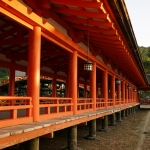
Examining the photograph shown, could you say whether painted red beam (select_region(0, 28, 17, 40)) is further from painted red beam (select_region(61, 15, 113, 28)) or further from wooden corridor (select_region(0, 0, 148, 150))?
painted red beam (select_region(61, 15, 113, 28))

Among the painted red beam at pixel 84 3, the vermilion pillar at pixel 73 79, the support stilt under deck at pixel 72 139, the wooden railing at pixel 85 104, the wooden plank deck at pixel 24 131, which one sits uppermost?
the painted red beam at pixel 84 3

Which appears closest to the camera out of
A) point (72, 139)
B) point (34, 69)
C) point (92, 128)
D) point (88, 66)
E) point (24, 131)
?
point (24, 131)

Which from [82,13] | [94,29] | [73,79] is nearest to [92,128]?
[73,79]

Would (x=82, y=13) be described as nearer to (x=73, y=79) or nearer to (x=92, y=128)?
(x=73, y=79)

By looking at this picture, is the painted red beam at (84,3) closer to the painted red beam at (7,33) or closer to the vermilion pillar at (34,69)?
the vermilion pillar at (34,69)

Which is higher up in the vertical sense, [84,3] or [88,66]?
[84,3]

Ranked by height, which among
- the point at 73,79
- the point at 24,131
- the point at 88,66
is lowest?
the point at 24,131

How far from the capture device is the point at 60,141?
37.8 ft

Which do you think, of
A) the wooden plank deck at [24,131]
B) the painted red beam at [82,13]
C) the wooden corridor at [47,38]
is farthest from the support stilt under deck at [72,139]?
the painted red beam at [82,13]

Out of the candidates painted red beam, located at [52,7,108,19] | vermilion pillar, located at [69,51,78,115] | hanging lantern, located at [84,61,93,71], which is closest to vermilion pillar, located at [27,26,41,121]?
painted red beam, located at [52,7,108,19]

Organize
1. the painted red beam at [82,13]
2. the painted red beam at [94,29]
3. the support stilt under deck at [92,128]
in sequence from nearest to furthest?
1. the painted red beam at [82,13]
2. the painted red beam at [94,29]
3. the support stilt under deck at [92,128]

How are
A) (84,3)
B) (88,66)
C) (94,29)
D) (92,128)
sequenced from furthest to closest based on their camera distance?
1. (92,128)
2. (88,66)
3. (94,29)
4. (84,3)

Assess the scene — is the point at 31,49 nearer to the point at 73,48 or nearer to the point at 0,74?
the point at 73,48

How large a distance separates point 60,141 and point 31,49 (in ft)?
20.9
